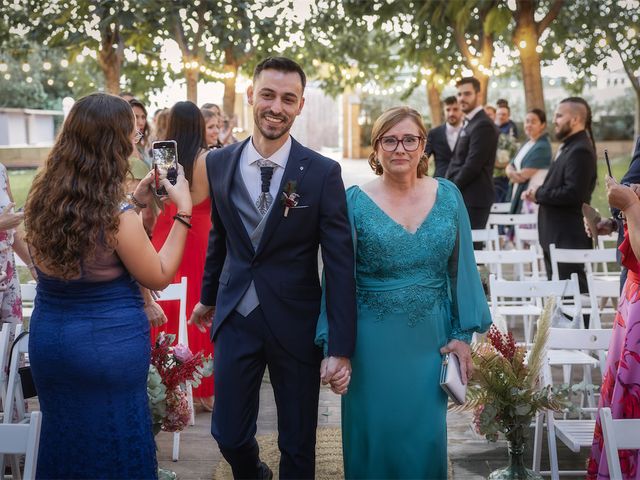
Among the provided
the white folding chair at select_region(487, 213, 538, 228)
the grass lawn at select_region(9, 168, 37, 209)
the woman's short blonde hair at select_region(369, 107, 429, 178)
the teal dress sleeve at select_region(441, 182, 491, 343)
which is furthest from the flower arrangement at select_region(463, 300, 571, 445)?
the grass lawn at select_region(9, 168, 37, 209)

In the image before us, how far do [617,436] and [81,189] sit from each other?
1945mm

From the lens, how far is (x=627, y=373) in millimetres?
3803

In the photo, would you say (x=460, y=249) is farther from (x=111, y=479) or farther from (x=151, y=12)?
(x=151, y=12)

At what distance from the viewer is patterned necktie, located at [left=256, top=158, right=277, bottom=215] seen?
137 inches

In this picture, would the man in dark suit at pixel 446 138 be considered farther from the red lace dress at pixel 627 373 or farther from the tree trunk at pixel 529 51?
the red lace dress at pixel 627 373

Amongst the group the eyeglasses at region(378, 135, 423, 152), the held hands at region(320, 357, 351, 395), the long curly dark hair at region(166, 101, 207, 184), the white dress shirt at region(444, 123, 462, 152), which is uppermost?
the white dress shirt at region(444, 123, 462, 152)

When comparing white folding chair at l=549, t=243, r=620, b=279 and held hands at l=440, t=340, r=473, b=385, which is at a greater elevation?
white folding chair at l=549, t=243, r=620, b=279

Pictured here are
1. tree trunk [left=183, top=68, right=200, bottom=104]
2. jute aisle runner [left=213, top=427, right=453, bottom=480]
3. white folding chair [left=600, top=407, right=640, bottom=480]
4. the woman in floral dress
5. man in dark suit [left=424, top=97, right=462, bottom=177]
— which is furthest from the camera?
tree trunk [left=183, top=68, right=200, bottom=104]

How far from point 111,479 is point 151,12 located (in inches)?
372

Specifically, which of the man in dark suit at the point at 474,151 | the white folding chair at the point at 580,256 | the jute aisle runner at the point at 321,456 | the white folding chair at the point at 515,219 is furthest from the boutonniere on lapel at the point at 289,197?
the white folding chair at the point at 515,219

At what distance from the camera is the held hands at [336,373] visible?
340 cm

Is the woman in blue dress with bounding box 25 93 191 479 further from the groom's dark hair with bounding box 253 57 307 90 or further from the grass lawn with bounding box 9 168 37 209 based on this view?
the grass lawn with bounding box 9 168 37 209

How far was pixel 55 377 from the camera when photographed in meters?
3.11

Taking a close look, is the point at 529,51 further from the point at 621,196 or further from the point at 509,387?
the point at 621,196
